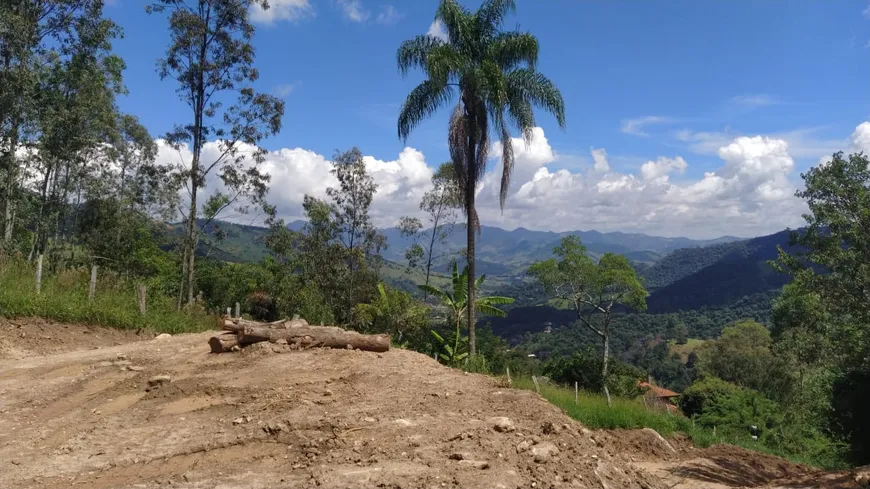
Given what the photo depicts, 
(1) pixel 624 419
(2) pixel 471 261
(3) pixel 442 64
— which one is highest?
(3) pixel 442 64

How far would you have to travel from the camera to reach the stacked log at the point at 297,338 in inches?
352

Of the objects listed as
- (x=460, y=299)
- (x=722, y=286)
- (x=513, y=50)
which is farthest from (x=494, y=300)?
(x=722, y=286)

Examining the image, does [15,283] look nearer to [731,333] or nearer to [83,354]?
[83,354]

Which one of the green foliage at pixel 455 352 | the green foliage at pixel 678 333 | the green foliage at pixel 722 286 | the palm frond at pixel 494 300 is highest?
the palm frond at pixel 494 300

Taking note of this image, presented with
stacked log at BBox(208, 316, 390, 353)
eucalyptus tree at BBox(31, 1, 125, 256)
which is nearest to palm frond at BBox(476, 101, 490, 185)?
stacked log at BBox(208, 316, 390, 353)

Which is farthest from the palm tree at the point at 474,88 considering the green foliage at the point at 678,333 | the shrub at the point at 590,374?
the green foliage at the point at 678,333

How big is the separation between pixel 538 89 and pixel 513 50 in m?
1.09

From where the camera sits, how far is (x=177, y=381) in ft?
25.0

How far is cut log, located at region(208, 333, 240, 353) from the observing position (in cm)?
888

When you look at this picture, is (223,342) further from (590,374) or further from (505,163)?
(590,374)

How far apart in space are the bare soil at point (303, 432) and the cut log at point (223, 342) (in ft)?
0.61

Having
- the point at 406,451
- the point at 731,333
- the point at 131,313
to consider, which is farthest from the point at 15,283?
the point at 731,333

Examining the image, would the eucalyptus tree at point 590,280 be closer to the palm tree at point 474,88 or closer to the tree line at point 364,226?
the tree line at point 364,226

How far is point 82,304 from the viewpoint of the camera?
1348cm
